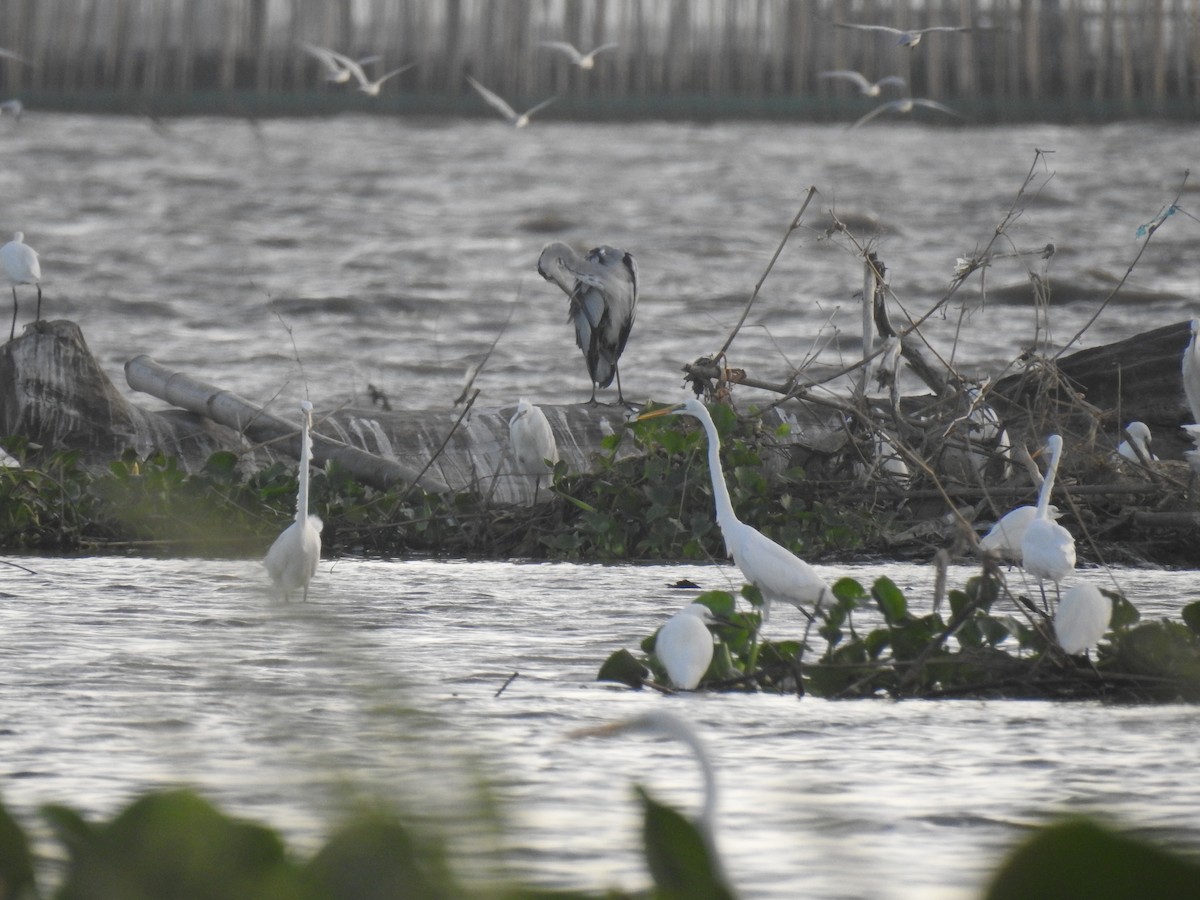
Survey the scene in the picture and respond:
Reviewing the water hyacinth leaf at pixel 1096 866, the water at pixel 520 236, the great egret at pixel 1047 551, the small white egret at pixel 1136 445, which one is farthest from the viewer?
the water at pixel 520 236

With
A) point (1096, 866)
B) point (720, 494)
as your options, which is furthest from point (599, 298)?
point (1096, 866)

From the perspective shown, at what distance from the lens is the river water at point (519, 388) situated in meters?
Result: 2.62

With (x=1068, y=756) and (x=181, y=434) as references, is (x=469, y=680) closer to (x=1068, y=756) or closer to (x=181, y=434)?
(x=1068, y=756)

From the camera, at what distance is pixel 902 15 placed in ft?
74.4

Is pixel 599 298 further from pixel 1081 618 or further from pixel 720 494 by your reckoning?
pixel 1081 618

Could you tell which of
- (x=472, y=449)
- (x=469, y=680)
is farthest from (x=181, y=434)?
(x=469, y=680)

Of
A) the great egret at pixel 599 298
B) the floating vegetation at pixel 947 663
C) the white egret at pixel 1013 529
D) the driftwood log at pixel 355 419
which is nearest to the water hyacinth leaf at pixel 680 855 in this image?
the floating vegetation at pixel 947 663

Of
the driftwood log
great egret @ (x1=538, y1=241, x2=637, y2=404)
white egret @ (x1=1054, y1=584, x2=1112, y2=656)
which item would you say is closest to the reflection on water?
white egret @ (x1=1054, y1=584, x2=1112, y2=656)

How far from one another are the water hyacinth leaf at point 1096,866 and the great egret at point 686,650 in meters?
2.99

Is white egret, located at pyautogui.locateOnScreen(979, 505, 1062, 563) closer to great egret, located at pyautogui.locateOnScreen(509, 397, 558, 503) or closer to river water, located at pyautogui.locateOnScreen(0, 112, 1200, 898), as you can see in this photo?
river water, located at pyautogui.locateOnScreen(0, 112, 1200, 898)

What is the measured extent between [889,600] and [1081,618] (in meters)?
0.43

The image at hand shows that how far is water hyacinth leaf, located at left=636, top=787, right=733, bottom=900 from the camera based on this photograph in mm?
1183

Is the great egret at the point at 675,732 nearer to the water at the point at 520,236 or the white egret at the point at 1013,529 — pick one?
the white egret at the point at 1013,529

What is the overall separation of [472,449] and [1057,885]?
7.53 meters
